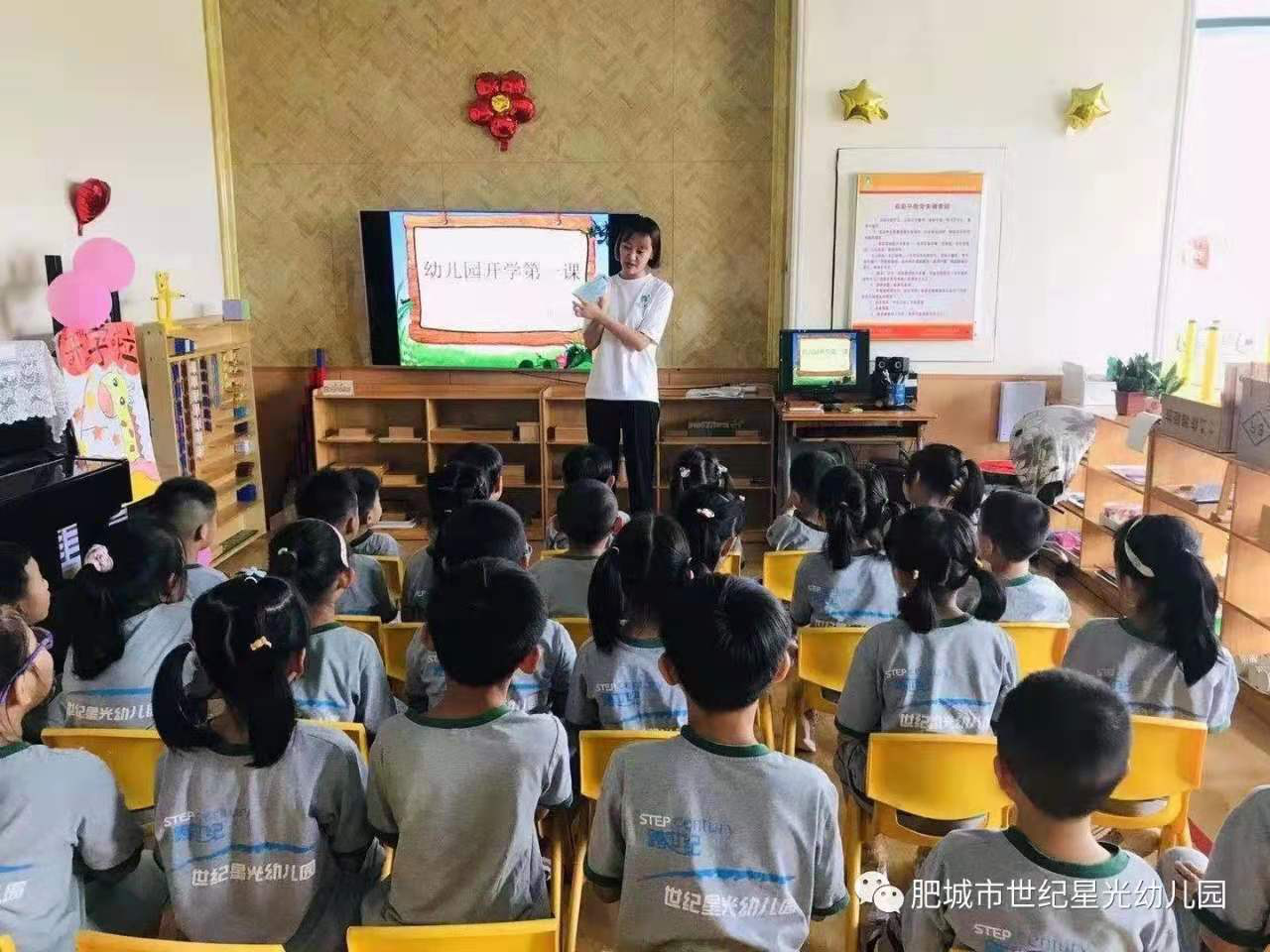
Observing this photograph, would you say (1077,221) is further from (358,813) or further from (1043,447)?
(358,813)

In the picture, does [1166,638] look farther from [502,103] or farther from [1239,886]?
[502,103]

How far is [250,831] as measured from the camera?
1.45 meters

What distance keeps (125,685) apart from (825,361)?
12.4 ft

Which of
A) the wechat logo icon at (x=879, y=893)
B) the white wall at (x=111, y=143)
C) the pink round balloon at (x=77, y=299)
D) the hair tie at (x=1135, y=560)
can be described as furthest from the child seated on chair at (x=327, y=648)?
the white wall at (x=111, y=143)

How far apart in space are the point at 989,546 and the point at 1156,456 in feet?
5.71

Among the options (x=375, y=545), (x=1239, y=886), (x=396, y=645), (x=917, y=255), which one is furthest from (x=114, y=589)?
(x=917, y=255)

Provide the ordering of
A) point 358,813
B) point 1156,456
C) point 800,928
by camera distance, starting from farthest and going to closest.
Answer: point 1156,456 → point 358,813 → point 800,928

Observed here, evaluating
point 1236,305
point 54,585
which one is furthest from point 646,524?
point 1236,305

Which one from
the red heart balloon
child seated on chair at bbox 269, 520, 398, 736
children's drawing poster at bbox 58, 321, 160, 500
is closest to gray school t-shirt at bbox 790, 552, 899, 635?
child seated on chair at bbox 269, 520, 398, 736

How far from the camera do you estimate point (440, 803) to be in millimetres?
1442

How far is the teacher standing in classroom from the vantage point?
3793mm

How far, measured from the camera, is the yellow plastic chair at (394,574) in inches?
115

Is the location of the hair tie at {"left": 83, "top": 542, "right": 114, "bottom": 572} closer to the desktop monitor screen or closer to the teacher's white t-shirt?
the teacher's white t-shirt

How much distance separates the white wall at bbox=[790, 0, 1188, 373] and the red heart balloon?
10.4ft
